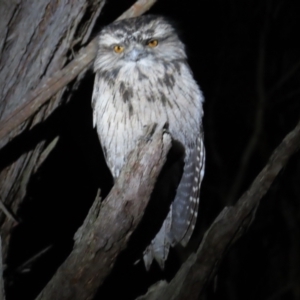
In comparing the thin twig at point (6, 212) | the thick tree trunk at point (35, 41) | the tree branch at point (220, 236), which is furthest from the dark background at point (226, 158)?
the tree branch at point (220, 236)

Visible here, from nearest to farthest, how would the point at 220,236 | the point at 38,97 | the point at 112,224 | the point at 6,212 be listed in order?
the point at 112,224 → the point at 220,236 → the point at 38,97 → the point at 6,212

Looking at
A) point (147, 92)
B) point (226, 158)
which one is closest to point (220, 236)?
point (147, 92)

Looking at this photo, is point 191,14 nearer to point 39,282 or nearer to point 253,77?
point 253,77

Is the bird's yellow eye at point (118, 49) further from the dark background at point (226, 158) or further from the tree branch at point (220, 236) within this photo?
the tree branch at point (220, 236)

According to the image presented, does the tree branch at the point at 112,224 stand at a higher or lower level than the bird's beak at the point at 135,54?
lower

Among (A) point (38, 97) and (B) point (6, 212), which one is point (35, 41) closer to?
(A) point (38, 97)

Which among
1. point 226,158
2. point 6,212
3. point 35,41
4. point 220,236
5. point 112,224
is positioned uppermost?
point 35,41

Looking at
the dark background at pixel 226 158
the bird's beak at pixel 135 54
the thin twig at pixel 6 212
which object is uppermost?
the bird's beak at pixel 135 54

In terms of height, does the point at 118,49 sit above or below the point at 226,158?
above
